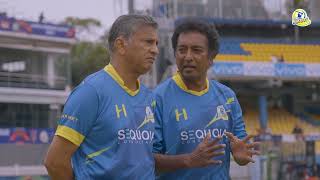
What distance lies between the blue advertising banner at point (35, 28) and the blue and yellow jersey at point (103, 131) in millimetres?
26390

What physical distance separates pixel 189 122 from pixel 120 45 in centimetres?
91

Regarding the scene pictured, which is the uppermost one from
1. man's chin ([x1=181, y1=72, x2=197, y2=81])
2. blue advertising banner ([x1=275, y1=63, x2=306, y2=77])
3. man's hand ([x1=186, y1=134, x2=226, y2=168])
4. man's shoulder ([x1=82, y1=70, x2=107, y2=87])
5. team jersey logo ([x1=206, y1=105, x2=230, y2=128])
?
man's shoulder ([x1=82, y1=70, x2=107, y2=87])

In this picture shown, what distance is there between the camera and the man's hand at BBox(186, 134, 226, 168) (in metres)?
4.12

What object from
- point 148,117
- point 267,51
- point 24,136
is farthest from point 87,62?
point 148,117

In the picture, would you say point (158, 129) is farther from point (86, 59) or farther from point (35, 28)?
point (86, 59)

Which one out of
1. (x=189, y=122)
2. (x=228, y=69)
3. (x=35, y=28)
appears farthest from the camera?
(x=35, y=28)

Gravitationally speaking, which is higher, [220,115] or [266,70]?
[220,115]

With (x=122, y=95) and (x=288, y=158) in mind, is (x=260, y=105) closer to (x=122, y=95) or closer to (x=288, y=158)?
(x=288, y=158)

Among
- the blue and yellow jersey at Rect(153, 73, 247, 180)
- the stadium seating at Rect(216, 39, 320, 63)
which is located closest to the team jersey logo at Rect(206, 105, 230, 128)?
the blue and yellow jersey at Rect(153, 73, 247, 180)

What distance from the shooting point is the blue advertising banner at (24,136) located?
73.6 ft

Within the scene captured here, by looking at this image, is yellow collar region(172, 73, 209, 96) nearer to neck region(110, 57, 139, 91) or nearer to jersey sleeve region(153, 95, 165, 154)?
jersey sleeve region(153, 95, 165, 154)

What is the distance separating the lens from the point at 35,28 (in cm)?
3058

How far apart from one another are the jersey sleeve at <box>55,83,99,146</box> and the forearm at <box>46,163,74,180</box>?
13 centimetres

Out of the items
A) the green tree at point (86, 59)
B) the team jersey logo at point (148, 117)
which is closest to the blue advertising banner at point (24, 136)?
the team jersey logo at point (148, 117)
